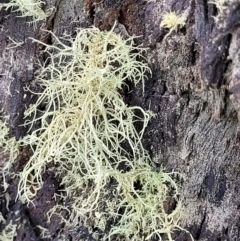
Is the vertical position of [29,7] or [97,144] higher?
[29,7]

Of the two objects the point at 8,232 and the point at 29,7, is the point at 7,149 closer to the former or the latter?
the point at 8,232

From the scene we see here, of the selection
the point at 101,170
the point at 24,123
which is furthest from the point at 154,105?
the point at 24,123

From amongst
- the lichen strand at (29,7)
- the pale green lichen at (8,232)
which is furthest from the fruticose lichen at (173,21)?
the pale green lichen at (8,232)

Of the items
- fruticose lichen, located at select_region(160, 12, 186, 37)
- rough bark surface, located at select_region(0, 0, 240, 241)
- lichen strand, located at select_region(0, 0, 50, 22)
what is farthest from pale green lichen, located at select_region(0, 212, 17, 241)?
fruticose lichen, located at select_region(160, 12, 186, 37)

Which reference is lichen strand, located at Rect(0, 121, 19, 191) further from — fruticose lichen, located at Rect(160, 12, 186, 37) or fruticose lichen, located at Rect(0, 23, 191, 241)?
fruticose lichen, located at Rect(160, 12, 186, 37)

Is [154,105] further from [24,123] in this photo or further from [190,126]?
[24,123]

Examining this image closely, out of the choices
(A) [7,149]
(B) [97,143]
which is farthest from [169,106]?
(A) [7,149]

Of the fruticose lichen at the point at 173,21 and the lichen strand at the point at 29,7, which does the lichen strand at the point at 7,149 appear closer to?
the lichen strand at the point at 29,7
